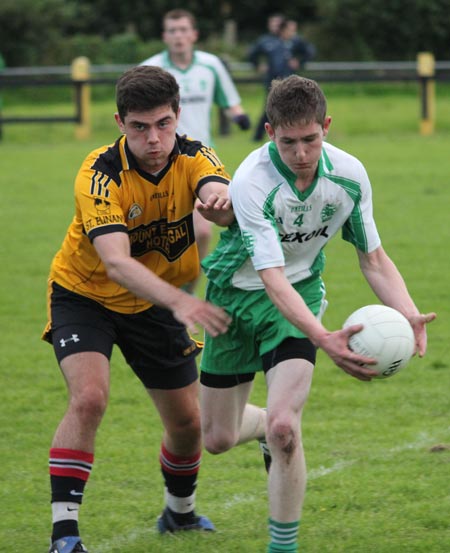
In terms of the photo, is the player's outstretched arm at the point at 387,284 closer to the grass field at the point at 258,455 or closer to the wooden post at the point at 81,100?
the grass field at the point at 258,455

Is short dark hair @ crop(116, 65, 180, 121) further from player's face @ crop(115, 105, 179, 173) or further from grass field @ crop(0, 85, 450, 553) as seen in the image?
grass field @ crop(0, 85, 450, 553)

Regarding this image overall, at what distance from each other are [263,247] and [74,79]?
60.0 feet

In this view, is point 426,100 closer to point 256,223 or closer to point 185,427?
point 185,427

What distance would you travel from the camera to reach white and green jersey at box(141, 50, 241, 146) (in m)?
11.8

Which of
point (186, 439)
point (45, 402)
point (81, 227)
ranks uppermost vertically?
point (81, 227)

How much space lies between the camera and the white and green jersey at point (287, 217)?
185 inches

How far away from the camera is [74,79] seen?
22281mm

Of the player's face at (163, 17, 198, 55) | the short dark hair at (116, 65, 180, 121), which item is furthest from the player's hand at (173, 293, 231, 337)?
the player's face at (163, 17, 198, 55)

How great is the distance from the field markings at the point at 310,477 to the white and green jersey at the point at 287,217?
47.5 inches

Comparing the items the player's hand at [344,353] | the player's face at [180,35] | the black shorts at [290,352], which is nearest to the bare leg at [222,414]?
the black shorts at [290,352]

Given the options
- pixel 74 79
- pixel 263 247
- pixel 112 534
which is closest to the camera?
pixel 263 247

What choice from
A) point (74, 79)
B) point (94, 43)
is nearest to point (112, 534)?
point (74, 79)

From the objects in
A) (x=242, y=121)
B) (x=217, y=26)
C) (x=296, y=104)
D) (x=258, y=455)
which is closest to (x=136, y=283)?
(x=296, y=104)

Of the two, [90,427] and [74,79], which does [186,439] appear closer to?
[90,427]
